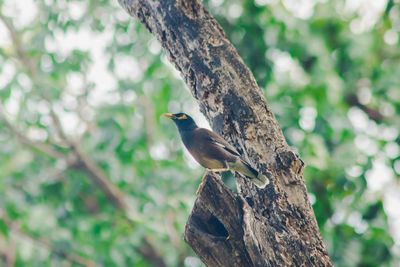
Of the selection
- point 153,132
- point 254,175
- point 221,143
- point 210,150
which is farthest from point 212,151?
point 153,132

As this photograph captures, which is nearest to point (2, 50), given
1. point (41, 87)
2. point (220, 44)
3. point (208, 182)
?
point (41, 87)

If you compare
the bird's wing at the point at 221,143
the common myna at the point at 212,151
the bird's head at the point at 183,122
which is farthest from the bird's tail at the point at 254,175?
the bird's head at the point at 183,122

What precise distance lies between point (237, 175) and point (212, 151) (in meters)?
0.42

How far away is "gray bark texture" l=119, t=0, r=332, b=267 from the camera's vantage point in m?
2.11

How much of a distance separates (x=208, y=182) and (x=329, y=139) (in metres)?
3.25

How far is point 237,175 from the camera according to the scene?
2594mm

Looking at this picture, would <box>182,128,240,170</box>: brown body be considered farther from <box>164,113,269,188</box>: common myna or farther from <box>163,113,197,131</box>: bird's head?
<box>163,113,197,131</box>: bird's head

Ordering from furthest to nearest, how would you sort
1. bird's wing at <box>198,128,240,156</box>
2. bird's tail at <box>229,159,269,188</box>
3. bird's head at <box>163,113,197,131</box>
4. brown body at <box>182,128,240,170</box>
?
bird's head at <box>163,113,197,131</box>
brown body at <box>182,128,240,170</box>
bird's wing at <box>198,128,240,156</box>
bird's tail at <box>229,159,269,188</box>

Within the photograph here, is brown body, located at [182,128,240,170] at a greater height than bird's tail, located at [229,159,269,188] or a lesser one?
greater

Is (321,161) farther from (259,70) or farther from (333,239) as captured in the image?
(259,70)

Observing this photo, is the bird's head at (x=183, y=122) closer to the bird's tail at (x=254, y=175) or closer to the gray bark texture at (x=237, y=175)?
the gray bark texture at (x=237, y=175)

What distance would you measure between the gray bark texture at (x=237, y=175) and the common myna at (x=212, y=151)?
0.16ft

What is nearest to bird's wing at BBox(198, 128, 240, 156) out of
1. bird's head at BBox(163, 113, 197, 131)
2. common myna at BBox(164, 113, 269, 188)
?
common myna at BBox(164, 113, 269, 188)

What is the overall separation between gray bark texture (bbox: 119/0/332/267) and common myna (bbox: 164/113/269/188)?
0.05 metres
